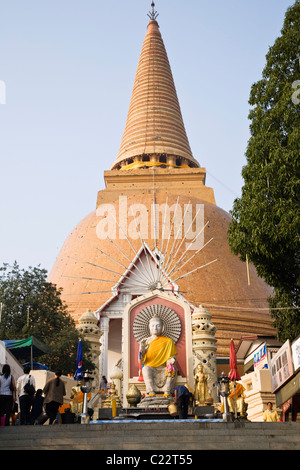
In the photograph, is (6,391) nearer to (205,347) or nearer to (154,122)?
(205,347)

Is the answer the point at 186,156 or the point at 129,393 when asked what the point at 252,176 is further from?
the point at 186,156

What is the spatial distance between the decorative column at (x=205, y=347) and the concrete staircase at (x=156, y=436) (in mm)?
7363

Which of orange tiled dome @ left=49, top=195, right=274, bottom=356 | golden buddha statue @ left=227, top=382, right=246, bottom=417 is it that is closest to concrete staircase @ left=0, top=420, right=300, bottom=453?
golden buddha statue @ left=227, top=382, right=246, bottom=417

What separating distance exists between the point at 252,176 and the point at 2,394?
778 cm

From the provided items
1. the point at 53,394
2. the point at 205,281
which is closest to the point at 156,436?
the point at 53,394

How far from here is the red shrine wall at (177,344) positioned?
15.9 meters

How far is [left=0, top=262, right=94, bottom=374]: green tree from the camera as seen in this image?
18031 millimetres

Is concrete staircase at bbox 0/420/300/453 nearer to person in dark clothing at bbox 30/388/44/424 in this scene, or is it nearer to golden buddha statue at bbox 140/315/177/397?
person in dark clothing at bbox 30/388/44/424

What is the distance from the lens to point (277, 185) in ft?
42.9

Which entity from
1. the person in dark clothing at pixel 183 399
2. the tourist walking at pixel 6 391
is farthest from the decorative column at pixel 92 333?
the tourist walking at pixel 6 391

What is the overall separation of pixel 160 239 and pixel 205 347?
11.5 metres

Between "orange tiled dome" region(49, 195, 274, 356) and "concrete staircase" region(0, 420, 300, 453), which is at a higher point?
"orange tiled dome" region(49, 195, 274, 356)

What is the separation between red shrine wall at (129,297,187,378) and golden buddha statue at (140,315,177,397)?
0.43 m

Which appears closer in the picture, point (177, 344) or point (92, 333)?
point (177, 344)
